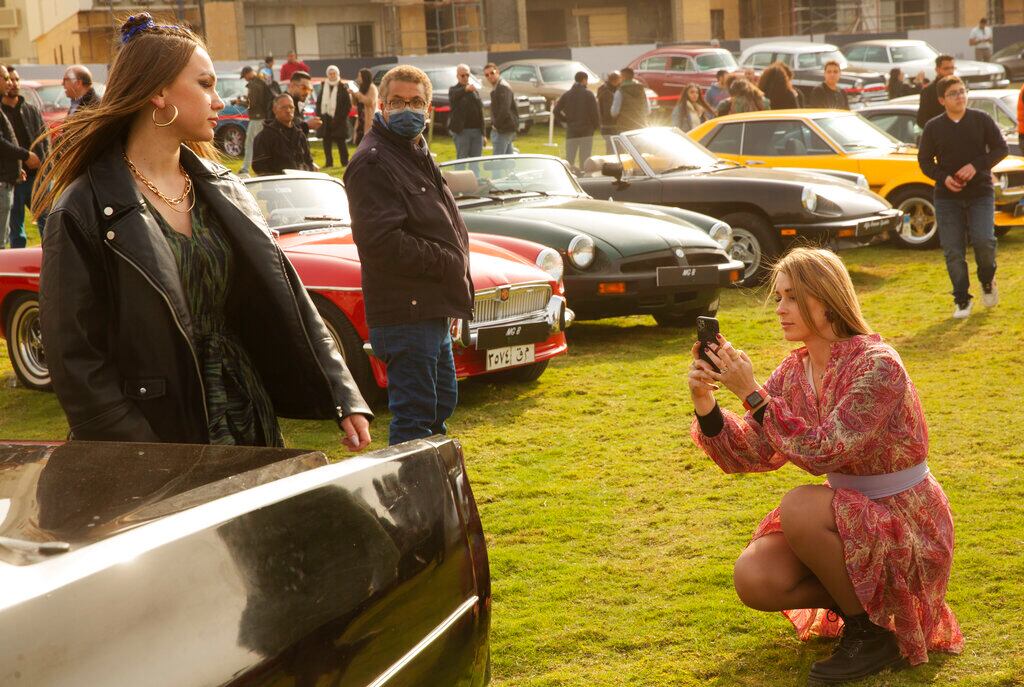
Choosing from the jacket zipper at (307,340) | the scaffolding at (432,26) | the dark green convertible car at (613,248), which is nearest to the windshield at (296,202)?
the dark green convertible car at (613,248)

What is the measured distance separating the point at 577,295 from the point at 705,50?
2565 cm

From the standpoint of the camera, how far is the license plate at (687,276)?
9867 mm

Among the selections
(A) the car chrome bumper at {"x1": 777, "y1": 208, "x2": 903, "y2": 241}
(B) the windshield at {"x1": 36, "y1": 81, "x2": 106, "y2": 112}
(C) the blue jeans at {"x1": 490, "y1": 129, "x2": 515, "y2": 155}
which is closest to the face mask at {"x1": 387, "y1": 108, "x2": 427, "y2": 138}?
(A) the car chrome bumper at {"x1": 777, "y1": 208, "x2": 903, "y2": 241}

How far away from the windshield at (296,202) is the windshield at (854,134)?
7.13 metres

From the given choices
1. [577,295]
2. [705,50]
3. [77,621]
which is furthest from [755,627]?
[705,50]

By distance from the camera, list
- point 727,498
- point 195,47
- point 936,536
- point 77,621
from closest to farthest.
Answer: point 77,621 → point 195,47 → point 936,536 → point 727,498

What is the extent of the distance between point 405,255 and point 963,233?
640cm

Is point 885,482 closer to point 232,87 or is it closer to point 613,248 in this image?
point 613,248

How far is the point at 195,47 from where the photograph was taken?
3180mm

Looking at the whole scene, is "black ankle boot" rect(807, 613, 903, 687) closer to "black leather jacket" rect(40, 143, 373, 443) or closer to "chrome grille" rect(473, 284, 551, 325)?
"black leather jacket" rect(40, 143, 373, 443)

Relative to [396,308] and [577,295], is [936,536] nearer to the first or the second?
[396,308]

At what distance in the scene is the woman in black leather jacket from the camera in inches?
116

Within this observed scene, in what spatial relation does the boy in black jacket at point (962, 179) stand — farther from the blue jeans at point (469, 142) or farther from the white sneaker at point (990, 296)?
the blue jeans at point (469, 142)

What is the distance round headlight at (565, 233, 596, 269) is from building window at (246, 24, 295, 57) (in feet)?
136
